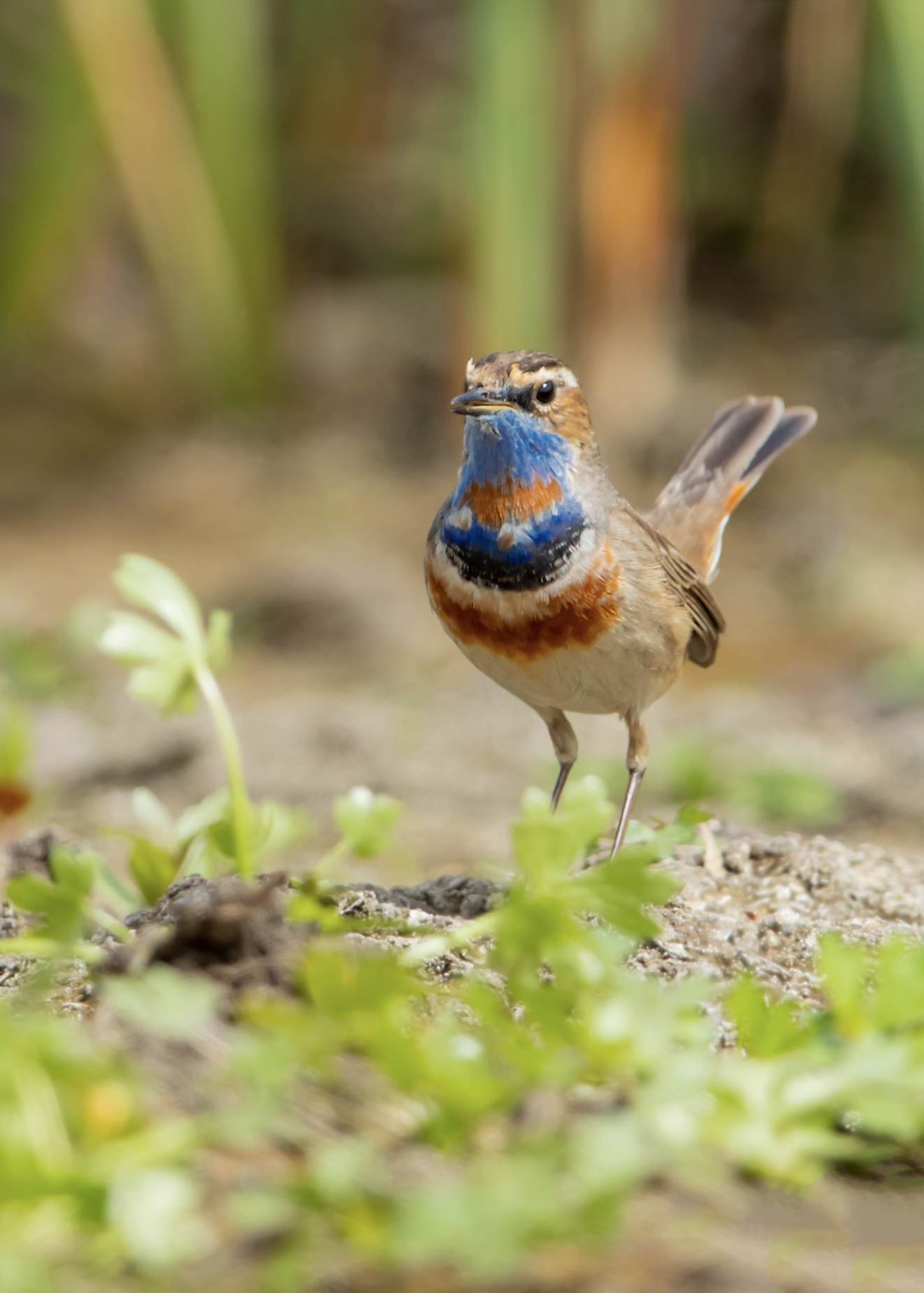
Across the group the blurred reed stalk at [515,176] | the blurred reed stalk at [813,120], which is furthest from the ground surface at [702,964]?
the blurred reed stalk at [813,120]

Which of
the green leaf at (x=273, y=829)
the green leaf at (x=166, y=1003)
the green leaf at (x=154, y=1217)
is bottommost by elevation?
the green leaf at (x=154, y=1217)

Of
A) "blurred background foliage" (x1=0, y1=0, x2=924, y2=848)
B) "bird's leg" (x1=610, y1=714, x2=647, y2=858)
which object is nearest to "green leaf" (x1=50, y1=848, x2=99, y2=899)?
"bird's leg" (x1=610, y1=714, x2=647, y2=858)

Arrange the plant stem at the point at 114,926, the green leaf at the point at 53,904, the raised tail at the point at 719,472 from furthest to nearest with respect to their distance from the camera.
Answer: the raised tail at the point at 719,472
the plant stem at the point at 114,926
the green leaf at the point at 53,904

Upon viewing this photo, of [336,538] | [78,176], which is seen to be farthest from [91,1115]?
[78,176]

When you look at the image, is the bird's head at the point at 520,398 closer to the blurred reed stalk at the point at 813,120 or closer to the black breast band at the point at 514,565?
the black breast band at the point at 514,565

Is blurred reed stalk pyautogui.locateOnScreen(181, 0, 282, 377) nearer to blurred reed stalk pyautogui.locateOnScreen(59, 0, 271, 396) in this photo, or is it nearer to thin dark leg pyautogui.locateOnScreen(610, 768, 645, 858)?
blurred reed stalk pyautogui.locateOnScreen(59, 0, 271, 396)

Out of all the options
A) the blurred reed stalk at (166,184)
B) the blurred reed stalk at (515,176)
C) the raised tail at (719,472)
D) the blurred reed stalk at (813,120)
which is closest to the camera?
the raised tail at (719,472)

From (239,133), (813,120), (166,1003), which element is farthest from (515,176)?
(166,1003)
